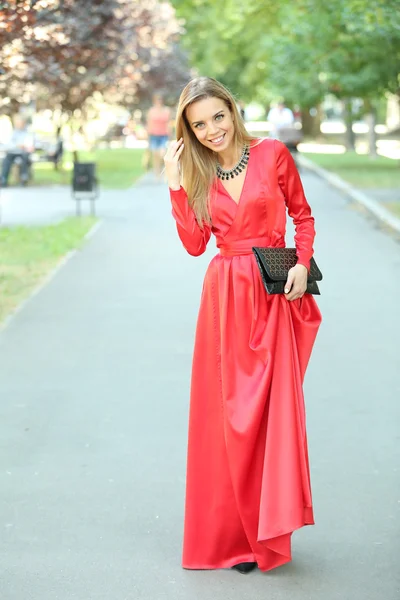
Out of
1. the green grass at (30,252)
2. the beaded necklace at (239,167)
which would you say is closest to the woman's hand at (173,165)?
the beaded necklace at (239,167)

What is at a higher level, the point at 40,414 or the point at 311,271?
the point at 311,271

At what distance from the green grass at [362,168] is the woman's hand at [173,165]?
886 inches

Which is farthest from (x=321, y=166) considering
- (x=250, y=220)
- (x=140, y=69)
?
(x=250, y=220)

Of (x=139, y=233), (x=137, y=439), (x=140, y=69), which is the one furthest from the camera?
(x=140, y=69)

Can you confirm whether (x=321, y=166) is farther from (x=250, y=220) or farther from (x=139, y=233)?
(x=250, y=220)

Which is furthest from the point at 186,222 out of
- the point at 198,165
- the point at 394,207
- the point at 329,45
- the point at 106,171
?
the point at 106,171

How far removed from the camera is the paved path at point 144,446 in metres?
4.83

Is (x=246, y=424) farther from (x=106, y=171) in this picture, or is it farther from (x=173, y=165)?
(x=106, y=171)

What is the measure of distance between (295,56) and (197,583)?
3038 cm

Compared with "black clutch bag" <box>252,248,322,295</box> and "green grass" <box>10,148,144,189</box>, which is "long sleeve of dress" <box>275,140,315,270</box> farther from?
"green grass" <box>10,148,144,189</box>

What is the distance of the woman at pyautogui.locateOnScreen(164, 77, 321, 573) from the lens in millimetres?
4562

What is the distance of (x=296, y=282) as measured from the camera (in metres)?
4.67

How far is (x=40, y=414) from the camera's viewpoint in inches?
302

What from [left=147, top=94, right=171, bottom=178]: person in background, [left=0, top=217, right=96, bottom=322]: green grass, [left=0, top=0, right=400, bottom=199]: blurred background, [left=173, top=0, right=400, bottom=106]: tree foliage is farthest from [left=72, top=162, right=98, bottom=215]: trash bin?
[left=147, top=94, right=171, bottom=178]: person in background
